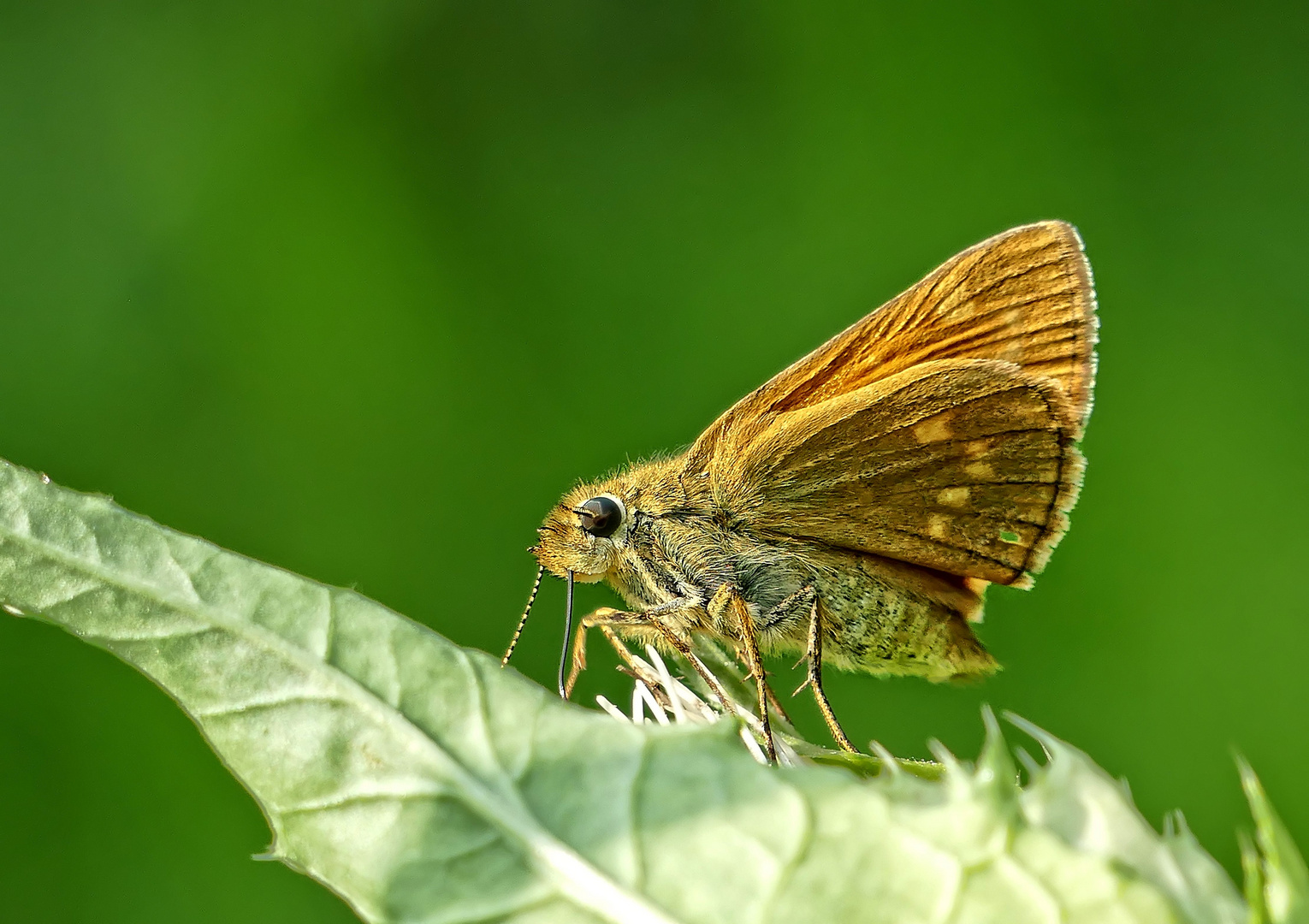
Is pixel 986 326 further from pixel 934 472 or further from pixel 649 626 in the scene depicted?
pixel 649 626

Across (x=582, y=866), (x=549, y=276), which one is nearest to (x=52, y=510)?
(x=582, y=866)

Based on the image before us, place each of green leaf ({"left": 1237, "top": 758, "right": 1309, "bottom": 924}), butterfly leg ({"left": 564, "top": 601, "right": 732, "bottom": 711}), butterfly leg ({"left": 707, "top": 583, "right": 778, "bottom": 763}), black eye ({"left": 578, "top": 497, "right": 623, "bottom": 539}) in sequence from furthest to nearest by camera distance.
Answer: black eye ({"left": 578, "top": 497, "right": 623, "bottom": 539}) < butterfly leg ({"left": 564, "top": 601, "right": 732, "bottom": 711}) < butterfly leg ({"left": 707, "top": 583, "right": 778, "bottom": 763}) < green leaf ({"left": 1237, "top": 758, "right": 1309, "bottom": 924})

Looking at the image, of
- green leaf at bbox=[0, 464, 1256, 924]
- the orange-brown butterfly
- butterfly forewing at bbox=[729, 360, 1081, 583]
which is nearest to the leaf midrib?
green leaf at bbox=[0, 464, 1256, 924]

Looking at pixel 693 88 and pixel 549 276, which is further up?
pixel 693 88

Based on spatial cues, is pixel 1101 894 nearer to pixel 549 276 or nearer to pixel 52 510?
pixel 52 510

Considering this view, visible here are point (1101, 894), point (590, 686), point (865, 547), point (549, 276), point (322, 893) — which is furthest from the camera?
point (549, 276)

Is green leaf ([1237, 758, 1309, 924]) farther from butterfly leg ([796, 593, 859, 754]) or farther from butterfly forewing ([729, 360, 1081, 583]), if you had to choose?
butterfly forewing ([729, 360, 1081, 583])
